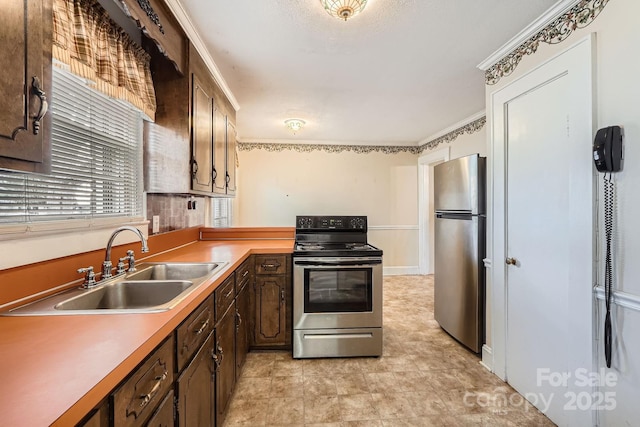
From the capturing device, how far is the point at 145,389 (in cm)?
77

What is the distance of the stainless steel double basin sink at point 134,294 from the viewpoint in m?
0.98

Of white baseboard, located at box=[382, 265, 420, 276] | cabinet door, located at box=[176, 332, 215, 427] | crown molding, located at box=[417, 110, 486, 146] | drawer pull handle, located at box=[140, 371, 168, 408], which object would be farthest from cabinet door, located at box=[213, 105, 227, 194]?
white baseboard, located at box=[382, 265, 420, 276]

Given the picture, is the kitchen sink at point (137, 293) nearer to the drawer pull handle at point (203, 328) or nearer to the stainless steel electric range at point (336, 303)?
the drawer pull handle at point (203, 328)

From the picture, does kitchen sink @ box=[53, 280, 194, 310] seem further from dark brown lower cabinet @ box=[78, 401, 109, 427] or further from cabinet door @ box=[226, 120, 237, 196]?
cabinet door @ box=[226, 120, 237, 196]

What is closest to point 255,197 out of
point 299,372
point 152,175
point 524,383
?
point 152,175

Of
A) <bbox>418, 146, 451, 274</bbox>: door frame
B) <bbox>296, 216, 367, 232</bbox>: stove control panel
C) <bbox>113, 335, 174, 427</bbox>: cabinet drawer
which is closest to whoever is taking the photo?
<bbox>113, 335, 174, 427</bbox>: cabinet drawer

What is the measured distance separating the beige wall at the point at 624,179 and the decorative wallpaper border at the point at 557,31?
0.25 feet

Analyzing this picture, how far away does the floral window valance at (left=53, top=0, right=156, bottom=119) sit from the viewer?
3.68 ft

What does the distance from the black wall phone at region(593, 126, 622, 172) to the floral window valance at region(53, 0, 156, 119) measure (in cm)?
235

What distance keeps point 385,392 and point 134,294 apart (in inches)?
66.3

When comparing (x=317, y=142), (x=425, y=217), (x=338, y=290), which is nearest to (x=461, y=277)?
(x=338, y=290)

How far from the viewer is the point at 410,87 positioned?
8.47ft

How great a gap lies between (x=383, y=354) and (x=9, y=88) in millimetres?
2637

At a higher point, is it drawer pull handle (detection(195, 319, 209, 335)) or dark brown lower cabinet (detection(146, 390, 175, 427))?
drawer pull handle (detection(195, 319, 209, 335))
